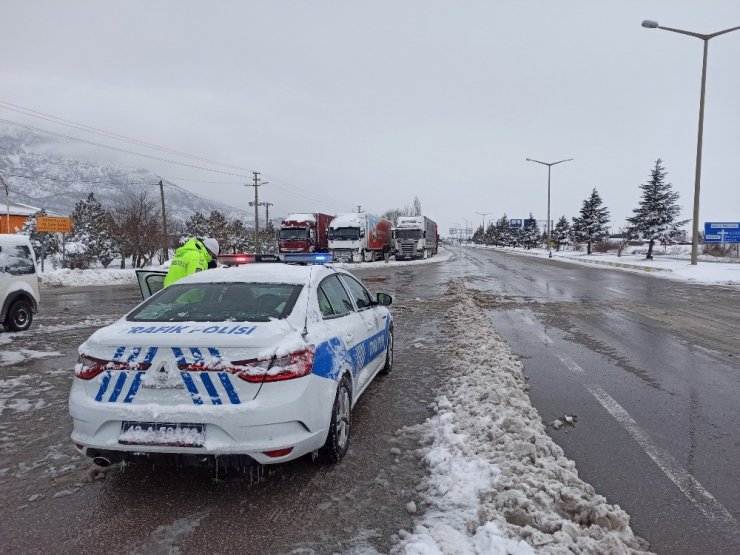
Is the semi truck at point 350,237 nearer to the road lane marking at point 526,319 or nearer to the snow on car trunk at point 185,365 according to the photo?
the road lane marking at point 526,319

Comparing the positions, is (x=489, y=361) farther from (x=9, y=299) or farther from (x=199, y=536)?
(x=9, y=299)

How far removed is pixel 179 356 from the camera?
10.7 feet

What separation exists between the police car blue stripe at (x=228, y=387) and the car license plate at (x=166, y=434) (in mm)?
250

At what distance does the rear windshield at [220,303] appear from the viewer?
12.6ft

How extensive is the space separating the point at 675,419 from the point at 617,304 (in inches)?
387

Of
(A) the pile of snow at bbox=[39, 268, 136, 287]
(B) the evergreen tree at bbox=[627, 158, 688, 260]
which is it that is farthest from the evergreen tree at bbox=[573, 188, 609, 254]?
(A) the pile of snow at bbox=[39, 268, 136, 287]

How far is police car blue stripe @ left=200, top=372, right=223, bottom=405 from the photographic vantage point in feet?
10.5

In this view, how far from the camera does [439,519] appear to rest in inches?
120

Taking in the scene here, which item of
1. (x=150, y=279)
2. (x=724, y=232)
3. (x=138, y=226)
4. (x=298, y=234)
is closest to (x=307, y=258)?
(x=150, y=279)

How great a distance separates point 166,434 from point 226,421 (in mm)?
408

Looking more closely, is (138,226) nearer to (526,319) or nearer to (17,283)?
(17,283)

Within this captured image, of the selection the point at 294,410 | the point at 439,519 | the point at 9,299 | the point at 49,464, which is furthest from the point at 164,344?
the point at 9,299

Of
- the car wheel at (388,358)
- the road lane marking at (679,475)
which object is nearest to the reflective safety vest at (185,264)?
the car wheel at (388,358)

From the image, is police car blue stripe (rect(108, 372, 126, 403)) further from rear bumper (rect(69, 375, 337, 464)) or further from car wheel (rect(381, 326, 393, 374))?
car wheel (rect(381, 326, 393, 374))
